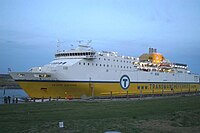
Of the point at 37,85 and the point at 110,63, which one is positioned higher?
the point at 110,63

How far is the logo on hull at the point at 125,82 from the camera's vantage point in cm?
4035

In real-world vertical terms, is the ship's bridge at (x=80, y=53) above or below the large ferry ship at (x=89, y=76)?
above

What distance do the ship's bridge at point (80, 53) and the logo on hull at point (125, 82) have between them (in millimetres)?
6430

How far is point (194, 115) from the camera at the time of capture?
18859mm

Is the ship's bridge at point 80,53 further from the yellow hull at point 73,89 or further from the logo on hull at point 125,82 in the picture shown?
the logo on hull at point 125,82

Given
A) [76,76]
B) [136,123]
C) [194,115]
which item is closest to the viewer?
[136,123]

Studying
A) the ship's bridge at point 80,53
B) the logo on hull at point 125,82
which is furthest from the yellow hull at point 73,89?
the ship's bridge at point 80,53

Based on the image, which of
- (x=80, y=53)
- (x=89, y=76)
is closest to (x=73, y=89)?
(x=89, y=76)

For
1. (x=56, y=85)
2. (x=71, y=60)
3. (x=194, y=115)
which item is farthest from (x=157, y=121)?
(x=71, y=60)

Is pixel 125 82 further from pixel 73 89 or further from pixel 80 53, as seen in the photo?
pixel 73 89

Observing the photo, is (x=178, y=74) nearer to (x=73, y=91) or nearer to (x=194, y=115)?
(x=73, y=91)

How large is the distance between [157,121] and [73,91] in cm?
1878

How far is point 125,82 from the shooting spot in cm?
4103

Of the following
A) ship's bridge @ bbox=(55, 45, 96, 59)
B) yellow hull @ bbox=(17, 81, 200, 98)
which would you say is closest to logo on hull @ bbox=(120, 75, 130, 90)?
yellow hull @ bbox=(17, 81, 200, 98)
